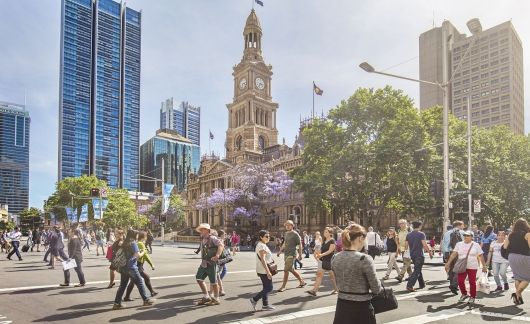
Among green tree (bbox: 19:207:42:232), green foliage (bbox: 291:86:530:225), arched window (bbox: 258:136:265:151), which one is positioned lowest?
green tree (bbox: 19:207:42:232)

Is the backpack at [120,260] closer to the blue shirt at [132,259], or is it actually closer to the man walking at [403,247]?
the blue shirt at [132,259]

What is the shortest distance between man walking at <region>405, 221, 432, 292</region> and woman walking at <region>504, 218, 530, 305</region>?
2.39m

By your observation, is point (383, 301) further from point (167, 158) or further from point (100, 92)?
point (167, 158)

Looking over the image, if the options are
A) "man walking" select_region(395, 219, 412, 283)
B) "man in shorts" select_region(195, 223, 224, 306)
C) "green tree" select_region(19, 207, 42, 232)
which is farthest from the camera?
"green tree" select_region(19, 207, 42, 232)

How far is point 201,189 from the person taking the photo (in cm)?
9075

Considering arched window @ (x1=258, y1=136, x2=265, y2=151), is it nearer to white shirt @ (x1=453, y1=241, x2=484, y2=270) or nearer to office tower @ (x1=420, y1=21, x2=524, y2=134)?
office tower @ (x1=420, y1=21, x2=524, y2=134)

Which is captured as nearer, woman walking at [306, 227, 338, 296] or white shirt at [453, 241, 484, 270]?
white shirt at [453, 241, 484, 270]

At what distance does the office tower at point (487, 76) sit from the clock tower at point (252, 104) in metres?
45.0

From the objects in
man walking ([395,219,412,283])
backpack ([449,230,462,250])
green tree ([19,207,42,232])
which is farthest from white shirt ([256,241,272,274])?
green tree ([19,207,42,232])

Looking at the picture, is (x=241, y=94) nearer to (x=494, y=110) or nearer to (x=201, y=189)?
(x=201, y=189)

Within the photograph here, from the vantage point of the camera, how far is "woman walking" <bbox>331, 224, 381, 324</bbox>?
519 cm

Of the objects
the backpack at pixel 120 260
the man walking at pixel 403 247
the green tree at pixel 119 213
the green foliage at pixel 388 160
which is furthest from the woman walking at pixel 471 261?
the green tree at pixel 119 213

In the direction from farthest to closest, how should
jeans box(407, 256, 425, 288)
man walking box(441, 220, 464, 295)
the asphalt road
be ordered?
1. man walking box(441, 220, 464, 295)
2. jeans box(407, 256, 425, 288)
3. the asphalt road

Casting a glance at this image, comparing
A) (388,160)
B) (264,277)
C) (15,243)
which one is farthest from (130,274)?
(388,160)
